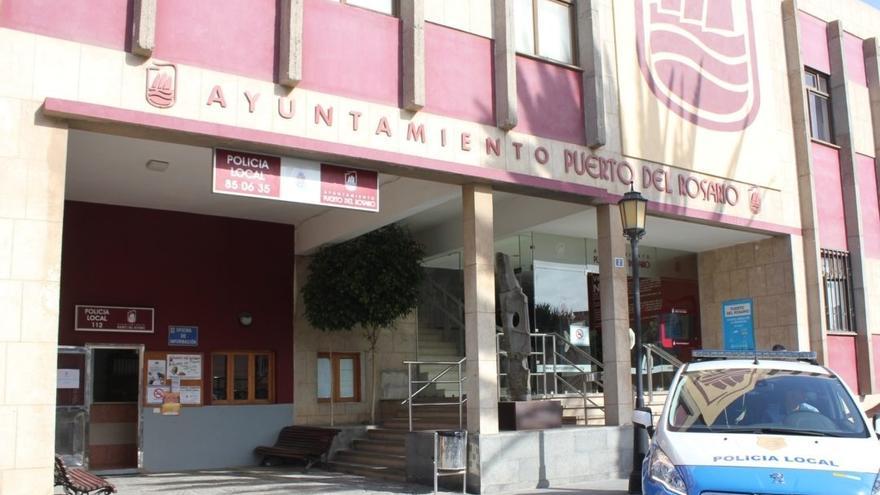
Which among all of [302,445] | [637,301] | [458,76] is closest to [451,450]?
[637,301]

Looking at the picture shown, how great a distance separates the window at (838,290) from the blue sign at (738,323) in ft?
4.91

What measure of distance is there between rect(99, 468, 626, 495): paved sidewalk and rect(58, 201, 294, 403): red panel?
2074 mm

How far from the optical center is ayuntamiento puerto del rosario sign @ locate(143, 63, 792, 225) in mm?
10539

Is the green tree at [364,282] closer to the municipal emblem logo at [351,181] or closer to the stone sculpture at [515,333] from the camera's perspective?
the stone sculpture at [515,333]

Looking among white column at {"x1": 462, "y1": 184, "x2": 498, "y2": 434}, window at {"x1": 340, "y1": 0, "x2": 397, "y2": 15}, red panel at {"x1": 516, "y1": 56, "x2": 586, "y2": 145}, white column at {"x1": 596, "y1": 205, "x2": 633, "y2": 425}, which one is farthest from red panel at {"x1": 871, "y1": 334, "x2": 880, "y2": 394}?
window at {"x1": 340, "y1": 0, "x2": 397, "y2": 15}

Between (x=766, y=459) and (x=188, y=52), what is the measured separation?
7.80 m

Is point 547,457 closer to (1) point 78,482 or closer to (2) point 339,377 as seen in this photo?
(2) point 339,377

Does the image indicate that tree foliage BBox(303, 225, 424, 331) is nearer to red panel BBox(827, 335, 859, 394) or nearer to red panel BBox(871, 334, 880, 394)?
red panel BBox(827, 335, 859, 394)

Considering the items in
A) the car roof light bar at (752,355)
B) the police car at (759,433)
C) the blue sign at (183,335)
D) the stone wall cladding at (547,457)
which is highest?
the blue sign at (183,335)

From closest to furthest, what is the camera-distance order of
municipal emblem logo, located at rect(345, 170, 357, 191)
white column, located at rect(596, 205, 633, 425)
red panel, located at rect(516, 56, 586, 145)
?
municipal emblem logo, located at rect(345, 170, 357, 191) < red panel, located at rect(516, 56, 586, 145) < white column, located at rect(596, 205, 633, 425)

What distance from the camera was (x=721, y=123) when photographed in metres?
Result: 16.5

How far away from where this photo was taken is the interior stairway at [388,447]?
1395 centimetres

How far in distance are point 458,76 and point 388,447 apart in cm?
636

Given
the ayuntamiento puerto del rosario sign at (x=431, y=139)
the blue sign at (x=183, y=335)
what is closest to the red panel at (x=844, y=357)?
the ayuntamiento puerto del rosario sign at (x=431, y=139)
